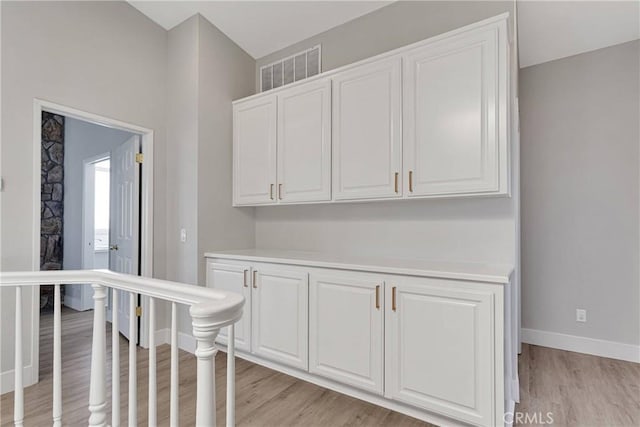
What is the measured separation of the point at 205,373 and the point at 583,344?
348 centimetres

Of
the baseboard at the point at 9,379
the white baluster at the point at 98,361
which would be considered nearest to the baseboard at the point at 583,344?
the white baluster at the point at 98,361

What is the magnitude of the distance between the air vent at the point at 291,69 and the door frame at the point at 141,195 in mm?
1324

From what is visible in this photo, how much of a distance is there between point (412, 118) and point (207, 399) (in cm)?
200

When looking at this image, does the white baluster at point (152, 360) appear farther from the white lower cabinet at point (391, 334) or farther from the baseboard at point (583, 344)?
the baseboard at point (583, 344)

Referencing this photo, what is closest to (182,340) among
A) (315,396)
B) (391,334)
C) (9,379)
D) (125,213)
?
(9,379)

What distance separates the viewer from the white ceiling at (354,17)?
2564 millimetres

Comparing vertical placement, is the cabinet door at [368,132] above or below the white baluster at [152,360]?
above

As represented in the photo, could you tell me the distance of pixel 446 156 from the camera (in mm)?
2096

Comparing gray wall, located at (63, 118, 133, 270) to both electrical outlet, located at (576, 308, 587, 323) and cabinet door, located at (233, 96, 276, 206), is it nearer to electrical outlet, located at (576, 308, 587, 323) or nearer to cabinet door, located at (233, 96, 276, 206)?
cabinet door, located at (233, 96, 276, 206)

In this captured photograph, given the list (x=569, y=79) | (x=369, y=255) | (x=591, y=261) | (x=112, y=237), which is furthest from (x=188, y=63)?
(x=591, y=261)

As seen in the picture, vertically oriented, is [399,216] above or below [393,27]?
below

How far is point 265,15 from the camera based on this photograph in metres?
3.01

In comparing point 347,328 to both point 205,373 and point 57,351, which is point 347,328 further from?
point 57,351

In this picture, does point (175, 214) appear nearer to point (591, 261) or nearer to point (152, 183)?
point (152, 183)
